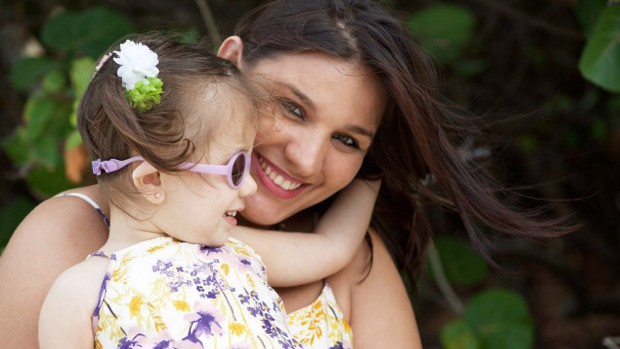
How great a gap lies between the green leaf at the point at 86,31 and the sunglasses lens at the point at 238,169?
1.74m

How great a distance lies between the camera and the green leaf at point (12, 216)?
3.87 m

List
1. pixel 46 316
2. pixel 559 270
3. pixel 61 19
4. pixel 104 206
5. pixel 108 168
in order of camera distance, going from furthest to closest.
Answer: pixel 559 270 → pixel 61 19 → pixel 104 206 → pixel 108 168 → pixel 46 316

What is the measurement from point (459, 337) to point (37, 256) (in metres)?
2.02

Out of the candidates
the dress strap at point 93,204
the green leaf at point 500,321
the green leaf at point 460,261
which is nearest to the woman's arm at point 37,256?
the dress strap at point 93,204

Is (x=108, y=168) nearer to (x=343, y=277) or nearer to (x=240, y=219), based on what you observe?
(x=240, y=219)

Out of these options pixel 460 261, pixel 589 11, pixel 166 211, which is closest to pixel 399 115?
pixel 166 211

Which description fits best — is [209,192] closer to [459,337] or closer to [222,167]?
[222,167]

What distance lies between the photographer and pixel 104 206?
216 cm

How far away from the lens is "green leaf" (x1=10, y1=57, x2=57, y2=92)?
345 cm

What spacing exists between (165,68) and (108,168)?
213 mm

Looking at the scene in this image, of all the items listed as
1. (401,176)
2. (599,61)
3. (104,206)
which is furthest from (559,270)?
(104,206)

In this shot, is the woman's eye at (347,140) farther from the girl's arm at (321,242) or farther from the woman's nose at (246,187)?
the woman's nose at (246,187)

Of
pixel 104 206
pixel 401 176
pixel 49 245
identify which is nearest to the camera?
pixel 49 245

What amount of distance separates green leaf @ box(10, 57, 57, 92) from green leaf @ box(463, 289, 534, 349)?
1801mm
